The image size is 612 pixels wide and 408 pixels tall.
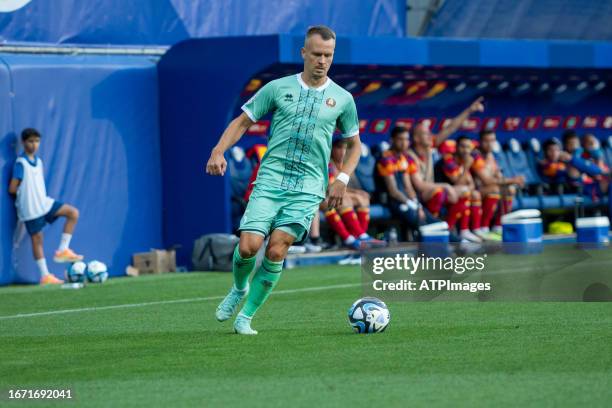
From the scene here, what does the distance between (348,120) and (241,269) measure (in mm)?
1203

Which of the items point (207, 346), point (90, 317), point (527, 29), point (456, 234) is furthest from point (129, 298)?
point (527, 29)

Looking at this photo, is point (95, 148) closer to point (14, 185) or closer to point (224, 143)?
point (14, 185)

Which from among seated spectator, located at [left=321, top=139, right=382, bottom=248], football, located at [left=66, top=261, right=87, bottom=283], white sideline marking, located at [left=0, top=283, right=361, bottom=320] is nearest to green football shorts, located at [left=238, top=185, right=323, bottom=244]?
white sideline marking, located at [left=0, top=283, right=361, bottom=320]

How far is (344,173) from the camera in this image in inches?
359

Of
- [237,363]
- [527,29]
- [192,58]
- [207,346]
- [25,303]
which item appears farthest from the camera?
[527,29]

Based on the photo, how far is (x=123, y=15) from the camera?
54.1 ft

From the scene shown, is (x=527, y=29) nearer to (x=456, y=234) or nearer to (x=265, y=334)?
(x=456, y=234)

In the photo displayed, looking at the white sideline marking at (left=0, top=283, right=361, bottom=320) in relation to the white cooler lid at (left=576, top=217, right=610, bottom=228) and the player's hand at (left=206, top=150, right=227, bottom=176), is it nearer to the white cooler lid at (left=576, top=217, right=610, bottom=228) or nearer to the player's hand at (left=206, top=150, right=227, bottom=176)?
the player's hand at (left=206, top=150, right=227, bottom=176)

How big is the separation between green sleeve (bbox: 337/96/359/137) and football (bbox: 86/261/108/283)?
18.9ft

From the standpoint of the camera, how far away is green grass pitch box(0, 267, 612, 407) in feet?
21.6

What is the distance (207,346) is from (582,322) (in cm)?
271

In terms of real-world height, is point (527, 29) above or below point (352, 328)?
above

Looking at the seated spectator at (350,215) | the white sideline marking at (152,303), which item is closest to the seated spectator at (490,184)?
the seated spectator at (350,215)

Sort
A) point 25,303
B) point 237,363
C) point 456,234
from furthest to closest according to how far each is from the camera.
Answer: point 456,234
point 25,303
point 237,363
